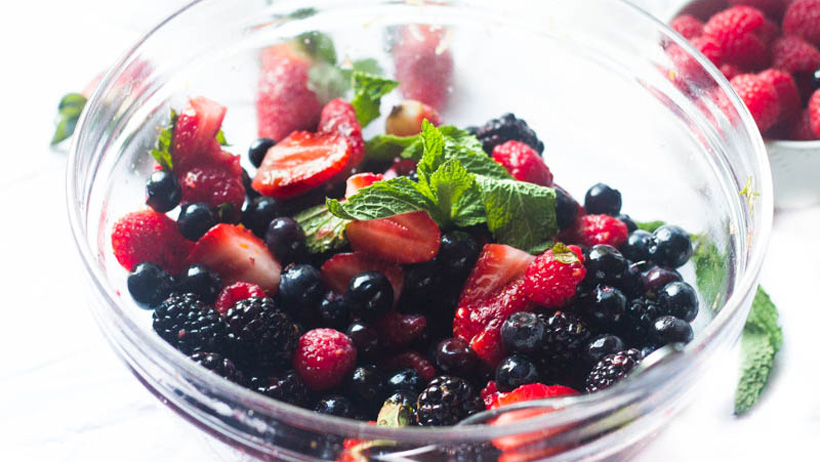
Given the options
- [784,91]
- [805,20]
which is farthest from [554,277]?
[805,20]

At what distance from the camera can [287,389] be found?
1327 millimetres

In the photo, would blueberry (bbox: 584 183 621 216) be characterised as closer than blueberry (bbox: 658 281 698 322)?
No

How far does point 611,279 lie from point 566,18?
2.16ft

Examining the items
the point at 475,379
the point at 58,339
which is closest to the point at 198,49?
the point at 58,339

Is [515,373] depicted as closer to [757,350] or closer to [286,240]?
[286,240]

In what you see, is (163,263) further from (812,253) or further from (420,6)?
(812,253)

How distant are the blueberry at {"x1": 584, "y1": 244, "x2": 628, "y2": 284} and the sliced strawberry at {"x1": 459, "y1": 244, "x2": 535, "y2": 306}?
4.0 inches

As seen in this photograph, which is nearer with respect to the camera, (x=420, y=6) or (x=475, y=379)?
(x=475, y=379)

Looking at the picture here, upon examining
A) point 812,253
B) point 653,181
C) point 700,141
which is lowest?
point 812,253

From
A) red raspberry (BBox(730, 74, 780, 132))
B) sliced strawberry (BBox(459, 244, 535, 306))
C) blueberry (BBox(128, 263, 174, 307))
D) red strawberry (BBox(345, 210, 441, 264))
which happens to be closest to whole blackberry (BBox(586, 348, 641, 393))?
sliced strawberry (BBox(459, 244, 535, 306))

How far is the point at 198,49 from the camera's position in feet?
5.84

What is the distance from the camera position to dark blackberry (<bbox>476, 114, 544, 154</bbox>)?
176 centimetres

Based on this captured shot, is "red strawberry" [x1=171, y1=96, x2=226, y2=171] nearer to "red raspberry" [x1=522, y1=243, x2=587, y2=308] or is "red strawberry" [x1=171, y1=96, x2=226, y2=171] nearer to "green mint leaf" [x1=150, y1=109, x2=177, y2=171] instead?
"green mint leaf" [x1=150, y1=109, x2=177, y2=171]

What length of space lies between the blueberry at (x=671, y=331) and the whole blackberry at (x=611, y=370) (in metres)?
0.08
